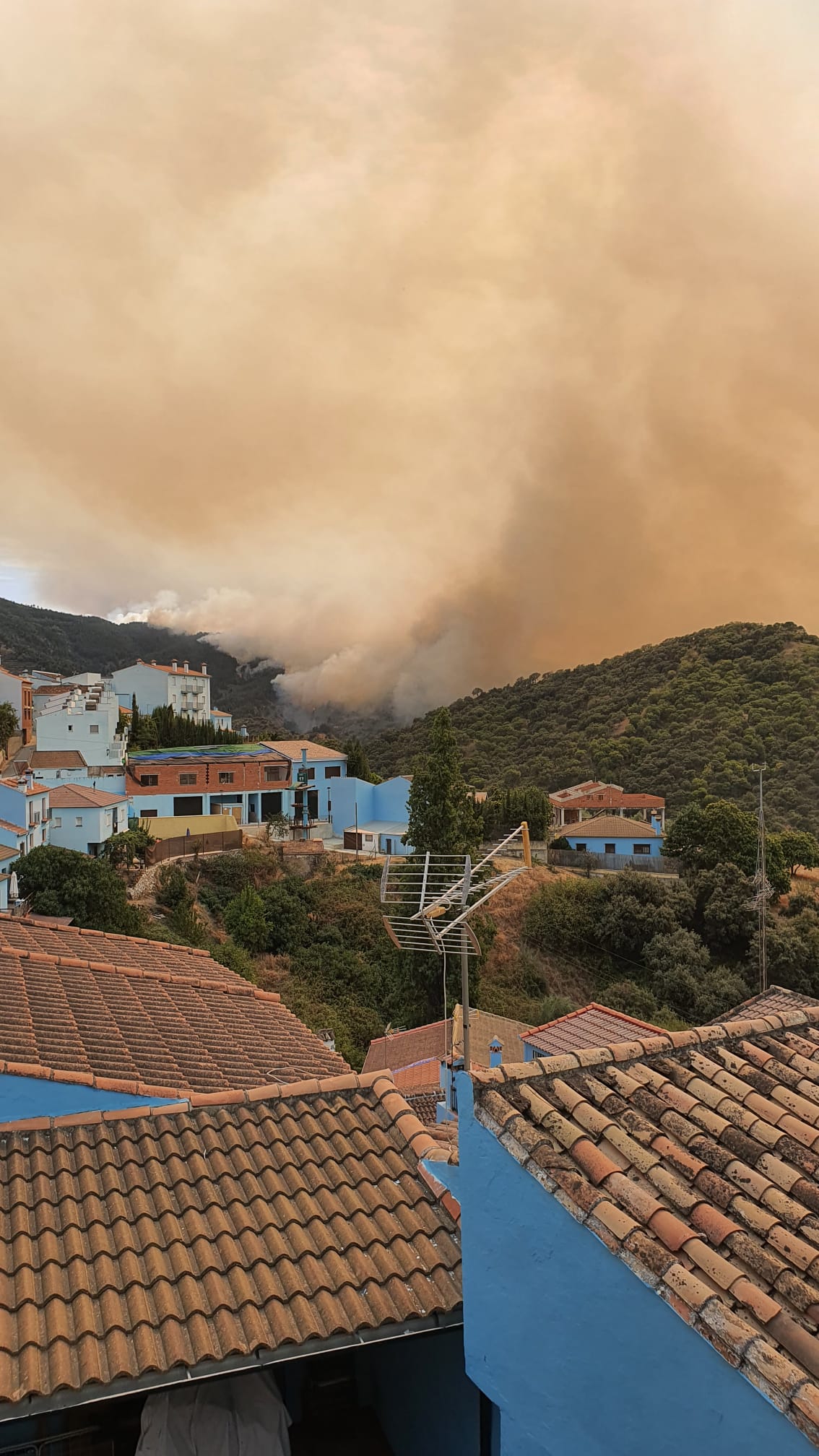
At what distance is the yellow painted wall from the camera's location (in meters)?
33.5

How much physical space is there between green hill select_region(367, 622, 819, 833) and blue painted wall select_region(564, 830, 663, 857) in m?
4.58

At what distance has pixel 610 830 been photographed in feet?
127

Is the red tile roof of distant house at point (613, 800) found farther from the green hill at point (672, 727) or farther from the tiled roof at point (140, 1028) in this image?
the tiled roof at point (140, 1028)

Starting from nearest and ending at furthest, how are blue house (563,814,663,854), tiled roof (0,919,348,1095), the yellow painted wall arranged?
tiled roof (0,919,348,1095), the yellow painted wall, blue house (563,814,663,854)

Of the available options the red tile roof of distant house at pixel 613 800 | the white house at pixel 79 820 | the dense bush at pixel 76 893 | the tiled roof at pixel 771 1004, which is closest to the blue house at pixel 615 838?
the red tile roof of distant house at pixel 613 800

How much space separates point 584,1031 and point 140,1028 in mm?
10218

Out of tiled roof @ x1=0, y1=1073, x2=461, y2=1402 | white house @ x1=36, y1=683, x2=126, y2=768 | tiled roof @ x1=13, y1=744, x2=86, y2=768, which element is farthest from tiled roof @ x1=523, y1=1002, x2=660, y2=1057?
white house @ x1=36, y1=683, x2=126, y2=768

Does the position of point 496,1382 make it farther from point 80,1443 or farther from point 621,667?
point 621,667

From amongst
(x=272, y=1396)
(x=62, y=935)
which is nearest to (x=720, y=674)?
(x=62, y=935)

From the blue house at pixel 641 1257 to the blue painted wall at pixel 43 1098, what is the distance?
256 centimetres

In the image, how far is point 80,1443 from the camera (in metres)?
3.87

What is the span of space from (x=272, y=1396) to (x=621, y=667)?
6272cm

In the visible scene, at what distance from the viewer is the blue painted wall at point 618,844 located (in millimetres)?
38250

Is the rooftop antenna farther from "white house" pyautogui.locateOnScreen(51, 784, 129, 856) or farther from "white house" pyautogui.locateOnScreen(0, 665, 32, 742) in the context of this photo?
"white house" pyautogui.locateOnScreen(0, 665, 32, 742)
